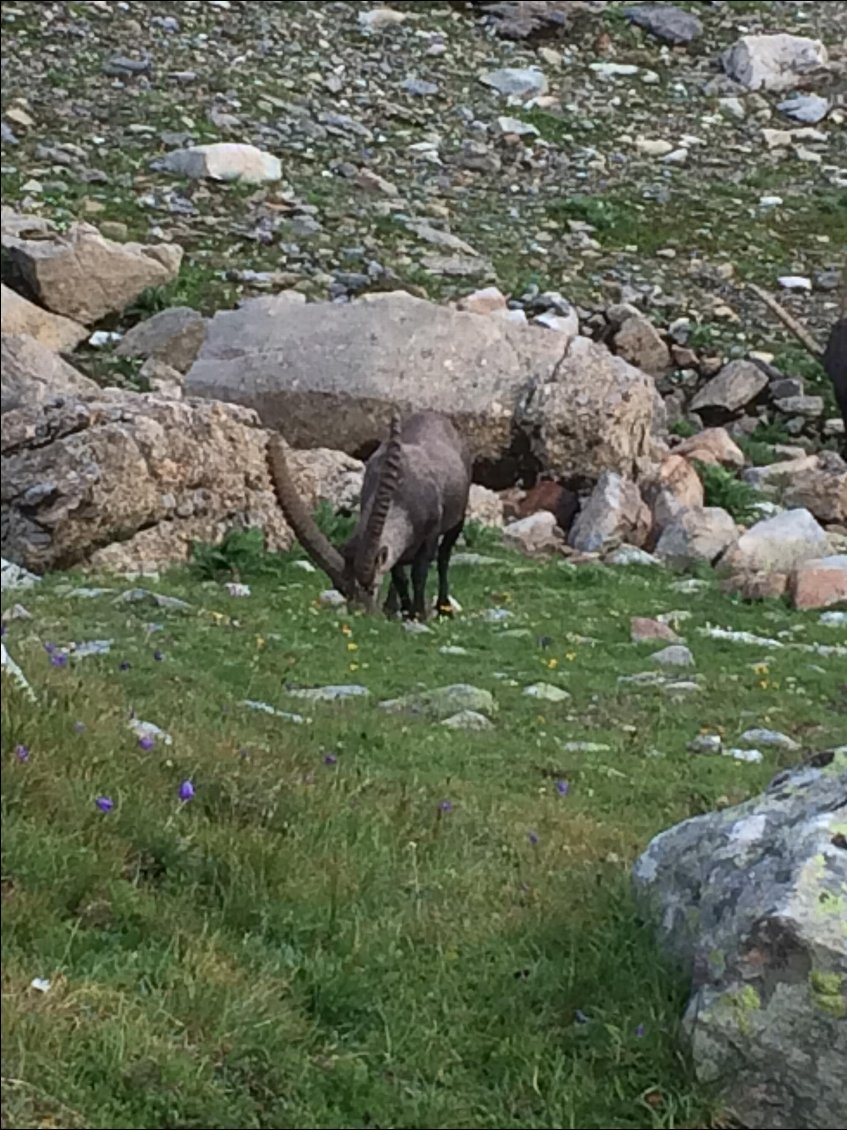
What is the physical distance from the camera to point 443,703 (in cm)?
1015

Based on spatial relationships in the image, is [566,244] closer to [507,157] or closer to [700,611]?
[507,157]

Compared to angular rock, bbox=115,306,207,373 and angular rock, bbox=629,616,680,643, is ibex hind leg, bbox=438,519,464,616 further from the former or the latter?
angular rock, bbox=115,306,207,373

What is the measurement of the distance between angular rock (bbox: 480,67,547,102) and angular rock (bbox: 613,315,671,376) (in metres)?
11.3

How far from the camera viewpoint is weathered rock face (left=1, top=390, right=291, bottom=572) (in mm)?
14945

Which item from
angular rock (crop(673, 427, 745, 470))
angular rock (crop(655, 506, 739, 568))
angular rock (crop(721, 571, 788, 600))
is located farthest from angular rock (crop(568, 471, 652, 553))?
angular rock (crop(673, 427, 745, 470))

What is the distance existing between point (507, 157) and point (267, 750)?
86.6 feet

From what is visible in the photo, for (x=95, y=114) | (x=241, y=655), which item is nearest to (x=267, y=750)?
(x=241, y=655)

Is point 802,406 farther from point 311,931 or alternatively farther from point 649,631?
point 311,931

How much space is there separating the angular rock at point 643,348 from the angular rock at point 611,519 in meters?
6.41

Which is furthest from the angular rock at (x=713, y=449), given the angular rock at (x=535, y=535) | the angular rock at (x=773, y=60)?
the angular rock at (x=773, y=60)

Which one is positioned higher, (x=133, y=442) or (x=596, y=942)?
(x=596, y=942)

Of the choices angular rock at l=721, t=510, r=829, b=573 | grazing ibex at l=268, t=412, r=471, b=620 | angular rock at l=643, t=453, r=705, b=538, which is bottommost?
angular rock at l=643, t=453, r=705, b=538

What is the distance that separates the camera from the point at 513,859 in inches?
247

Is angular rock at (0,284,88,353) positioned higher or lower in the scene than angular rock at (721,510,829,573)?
lower
